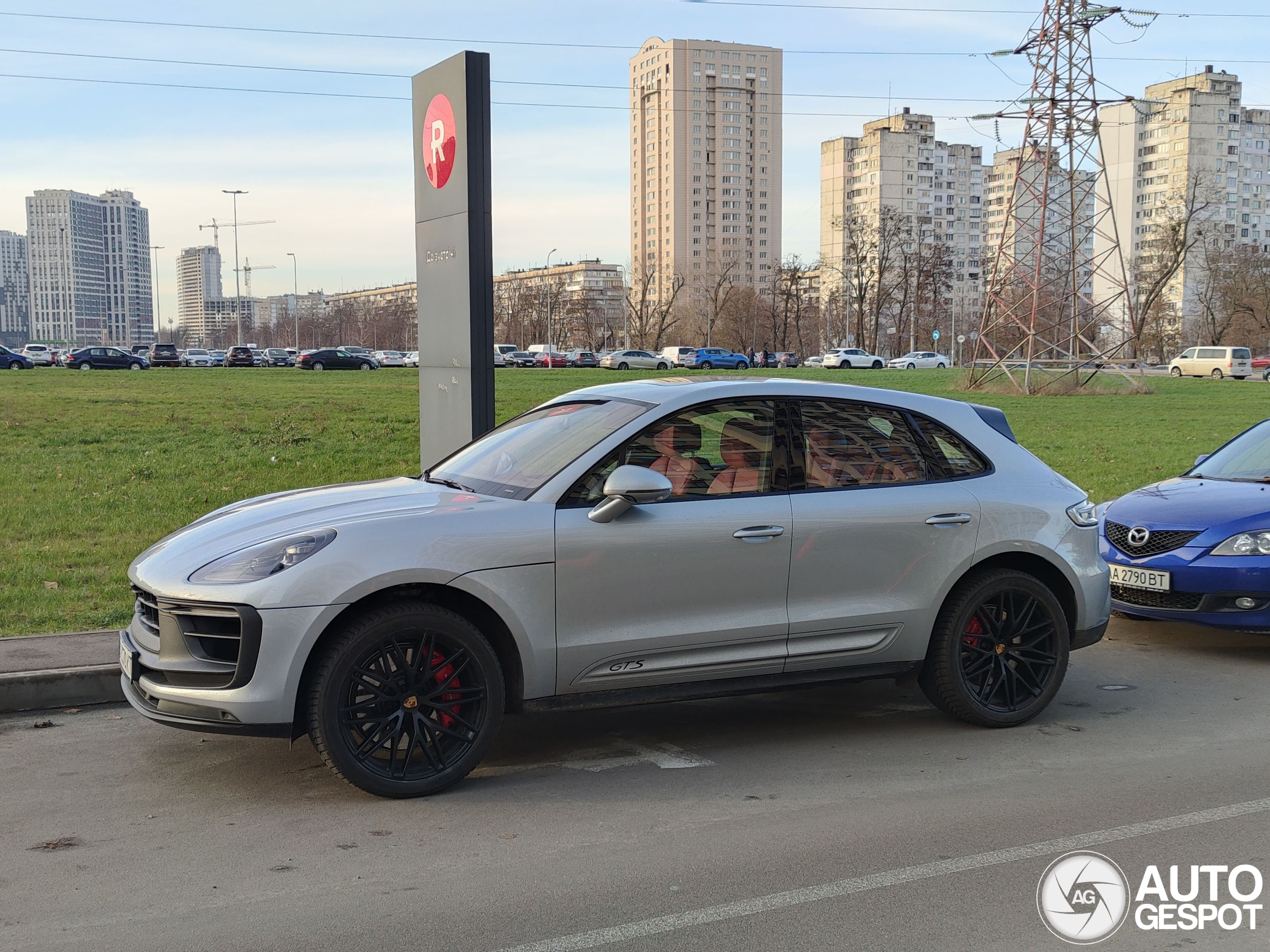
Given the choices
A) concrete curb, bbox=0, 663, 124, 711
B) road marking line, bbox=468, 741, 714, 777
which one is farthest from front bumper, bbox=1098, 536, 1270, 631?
concrete curb, bbox=0, 663, 124, 711

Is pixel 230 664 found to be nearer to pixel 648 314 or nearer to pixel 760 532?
pixel 760 532

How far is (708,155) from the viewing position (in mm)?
157625

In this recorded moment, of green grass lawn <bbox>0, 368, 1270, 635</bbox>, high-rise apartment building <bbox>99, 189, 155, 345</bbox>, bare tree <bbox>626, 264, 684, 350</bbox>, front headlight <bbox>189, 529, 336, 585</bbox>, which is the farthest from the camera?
high-rise apartment building <bbox>99, 189, 155, 345</bbox>

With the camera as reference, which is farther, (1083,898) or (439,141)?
(439,141)

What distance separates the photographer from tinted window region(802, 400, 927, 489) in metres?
5.57

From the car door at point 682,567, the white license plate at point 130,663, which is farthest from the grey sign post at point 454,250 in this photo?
the white license plate at point 130,663

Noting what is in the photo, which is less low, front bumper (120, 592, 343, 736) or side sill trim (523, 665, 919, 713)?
front bumper (120, 592, 343, 736)

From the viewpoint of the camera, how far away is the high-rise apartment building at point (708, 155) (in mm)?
Result: 154125

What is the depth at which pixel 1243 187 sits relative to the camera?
12138 cm

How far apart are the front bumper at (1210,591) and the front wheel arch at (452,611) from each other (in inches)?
179

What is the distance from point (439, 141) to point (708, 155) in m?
154

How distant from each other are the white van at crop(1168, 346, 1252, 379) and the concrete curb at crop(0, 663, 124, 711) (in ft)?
208

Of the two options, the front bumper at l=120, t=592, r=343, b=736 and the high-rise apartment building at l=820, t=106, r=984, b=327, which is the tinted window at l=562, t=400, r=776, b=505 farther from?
the high-rise apartment building at l=820, t=106, r=984, b=327

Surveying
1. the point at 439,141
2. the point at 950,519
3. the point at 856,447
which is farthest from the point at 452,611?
the point at 439,141
